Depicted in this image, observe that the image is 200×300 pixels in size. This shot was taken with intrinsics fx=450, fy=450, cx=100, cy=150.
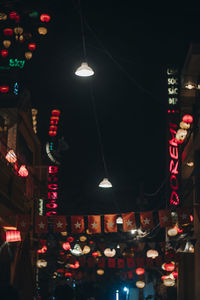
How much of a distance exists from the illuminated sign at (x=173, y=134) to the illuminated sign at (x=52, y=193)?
374 inches

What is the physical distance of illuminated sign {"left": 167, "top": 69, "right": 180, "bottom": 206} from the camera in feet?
70.3

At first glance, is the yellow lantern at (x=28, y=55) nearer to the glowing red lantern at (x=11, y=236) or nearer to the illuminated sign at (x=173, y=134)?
the illuminated sign at (x=173, y=134)

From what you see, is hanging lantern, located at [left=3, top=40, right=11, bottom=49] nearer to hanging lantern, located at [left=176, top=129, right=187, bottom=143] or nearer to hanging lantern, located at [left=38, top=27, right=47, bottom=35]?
hanging lantern, located at [left=38, top=27, right=47, bottom=35]

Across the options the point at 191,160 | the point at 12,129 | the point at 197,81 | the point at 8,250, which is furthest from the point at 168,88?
the point at 8,250

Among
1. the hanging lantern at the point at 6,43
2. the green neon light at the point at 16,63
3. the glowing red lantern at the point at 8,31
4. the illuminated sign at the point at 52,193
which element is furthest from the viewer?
the illuminated sign at the point at 52,193

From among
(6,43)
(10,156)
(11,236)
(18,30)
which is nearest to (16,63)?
(6,43)

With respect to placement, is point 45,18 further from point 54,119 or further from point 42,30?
point 54,119

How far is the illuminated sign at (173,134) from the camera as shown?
21.4m

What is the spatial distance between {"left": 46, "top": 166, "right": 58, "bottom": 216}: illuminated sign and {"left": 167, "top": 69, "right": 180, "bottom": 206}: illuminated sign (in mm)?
9499

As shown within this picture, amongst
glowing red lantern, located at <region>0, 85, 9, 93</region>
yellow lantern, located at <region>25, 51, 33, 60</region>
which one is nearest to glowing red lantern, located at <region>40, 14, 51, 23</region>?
yellow lantern, located at <region>25, 51, 33, 60</region>

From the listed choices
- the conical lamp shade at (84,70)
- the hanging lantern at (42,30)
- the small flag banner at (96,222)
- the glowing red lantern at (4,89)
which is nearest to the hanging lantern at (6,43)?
the hanging lantern at (42,30)

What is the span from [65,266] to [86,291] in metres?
26.5

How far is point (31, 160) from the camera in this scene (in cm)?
2691

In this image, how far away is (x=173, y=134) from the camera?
2202 centimetres
